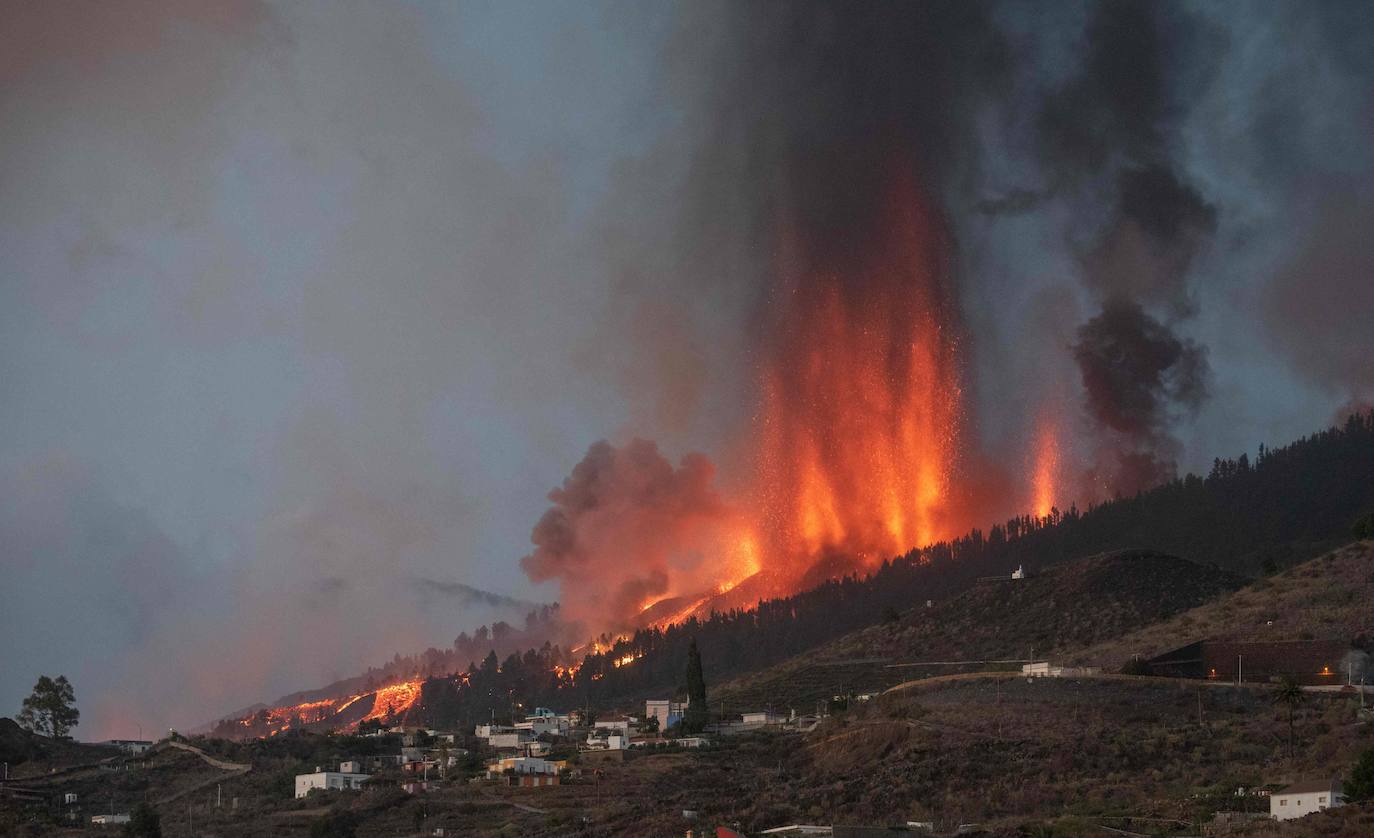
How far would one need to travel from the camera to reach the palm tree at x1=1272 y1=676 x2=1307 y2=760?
301 feet

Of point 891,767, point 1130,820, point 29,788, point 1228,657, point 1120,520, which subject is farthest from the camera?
point 1120,520

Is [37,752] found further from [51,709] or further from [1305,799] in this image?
[1305,799]

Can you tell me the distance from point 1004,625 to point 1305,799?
277 ft

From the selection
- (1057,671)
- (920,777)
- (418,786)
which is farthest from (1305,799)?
A: (418,786)

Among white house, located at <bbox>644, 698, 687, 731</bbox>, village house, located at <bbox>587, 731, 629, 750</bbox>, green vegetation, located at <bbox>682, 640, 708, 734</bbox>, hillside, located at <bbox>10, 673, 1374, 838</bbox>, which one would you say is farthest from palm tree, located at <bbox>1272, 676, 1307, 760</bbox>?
white house, located at <bbox>644, 698, 687, 731</bbox>

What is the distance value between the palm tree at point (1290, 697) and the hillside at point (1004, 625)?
1450 inches

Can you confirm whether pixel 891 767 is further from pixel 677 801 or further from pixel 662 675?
pixel 662 675

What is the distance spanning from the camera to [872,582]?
197 m

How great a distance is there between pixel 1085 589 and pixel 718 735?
42.5 meters

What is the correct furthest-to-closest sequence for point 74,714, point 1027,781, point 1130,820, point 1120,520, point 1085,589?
point 1120,520, point 74,714, point 1085,589, point 1027,781, point 1130,820

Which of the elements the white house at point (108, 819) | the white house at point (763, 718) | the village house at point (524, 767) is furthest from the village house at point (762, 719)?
the white house at point (108, 819)

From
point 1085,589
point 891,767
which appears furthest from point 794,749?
point 1085,589

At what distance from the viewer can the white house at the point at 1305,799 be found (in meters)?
69.7

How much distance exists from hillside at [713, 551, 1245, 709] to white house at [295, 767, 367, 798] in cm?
3830
